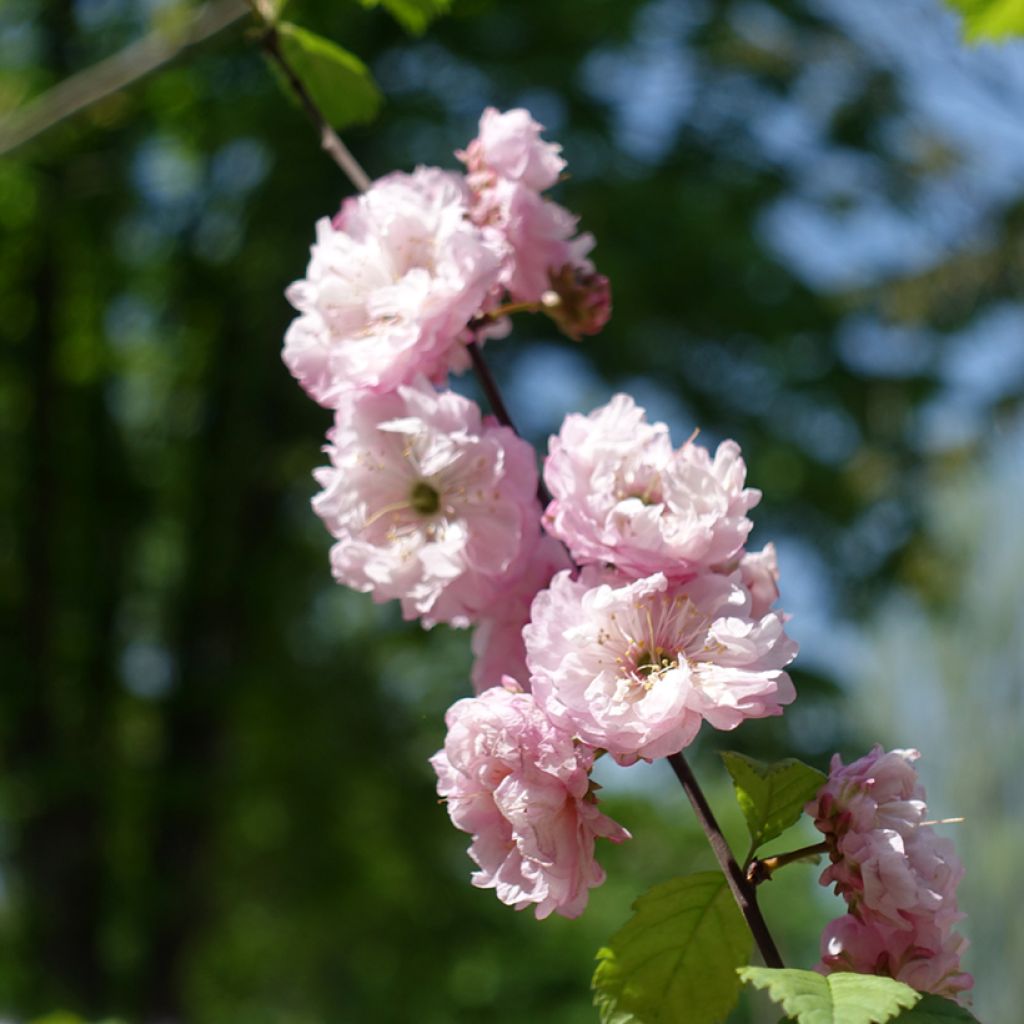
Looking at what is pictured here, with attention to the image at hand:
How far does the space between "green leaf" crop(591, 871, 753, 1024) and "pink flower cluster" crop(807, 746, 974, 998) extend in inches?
2.6

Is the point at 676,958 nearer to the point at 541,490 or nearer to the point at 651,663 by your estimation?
the point at 651,663

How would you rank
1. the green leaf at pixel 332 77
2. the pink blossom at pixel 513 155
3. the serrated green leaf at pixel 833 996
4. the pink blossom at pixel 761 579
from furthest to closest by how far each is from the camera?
1. the green leaf at pixel 332 77
2. the pink blossom at pixel 513 155
3. the pink blossom at pixel 761 579
4. the serrated green leaf at pixel 833 996

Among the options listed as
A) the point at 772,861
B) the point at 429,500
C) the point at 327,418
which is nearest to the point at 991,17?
the point at 429,500

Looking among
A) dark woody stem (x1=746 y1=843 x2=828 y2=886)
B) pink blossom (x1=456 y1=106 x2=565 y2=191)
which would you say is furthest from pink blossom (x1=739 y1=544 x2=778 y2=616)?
pink blossom (x1=456 y1=106 x2=565 y2=191)

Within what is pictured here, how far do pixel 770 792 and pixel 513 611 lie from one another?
0.80ft

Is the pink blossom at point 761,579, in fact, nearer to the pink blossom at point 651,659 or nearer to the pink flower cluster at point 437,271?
the pink blossom at point 651,659

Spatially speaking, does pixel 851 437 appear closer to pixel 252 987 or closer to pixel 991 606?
pixel 991 606

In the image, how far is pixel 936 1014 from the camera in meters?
0.66

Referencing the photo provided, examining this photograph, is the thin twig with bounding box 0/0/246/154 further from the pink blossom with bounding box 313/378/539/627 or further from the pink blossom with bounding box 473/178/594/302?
the pink blossom with bounding box 313/378/539/627

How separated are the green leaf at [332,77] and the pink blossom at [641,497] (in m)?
0.56

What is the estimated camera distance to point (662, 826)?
11969 millimetres

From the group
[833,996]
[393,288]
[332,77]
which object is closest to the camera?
[833,996]

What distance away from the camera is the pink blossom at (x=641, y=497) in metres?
0.80

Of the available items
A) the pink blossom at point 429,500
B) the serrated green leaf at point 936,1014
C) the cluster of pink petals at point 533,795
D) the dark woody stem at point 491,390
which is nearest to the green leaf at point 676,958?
the cluster of pink petals at point 533,795
